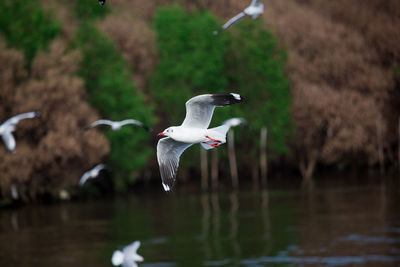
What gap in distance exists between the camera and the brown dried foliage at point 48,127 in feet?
157

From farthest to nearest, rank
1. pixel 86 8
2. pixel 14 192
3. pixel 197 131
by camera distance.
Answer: pixel 86 8, pixel 14 192, pixel 197 131

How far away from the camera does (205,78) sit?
6212cm

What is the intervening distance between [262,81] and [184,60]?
6461 mm

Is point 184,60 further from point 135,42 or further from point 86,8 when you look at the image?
point 86,8

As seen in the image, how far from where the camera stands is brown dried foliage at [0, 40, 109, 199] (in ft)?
157

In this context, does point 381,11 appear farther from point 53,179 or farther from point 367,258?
point 367,258

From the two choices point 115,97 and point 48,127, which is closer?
point 48,127

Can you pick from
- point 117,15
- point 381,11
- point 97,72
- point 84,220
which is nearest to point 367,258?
point 84,220

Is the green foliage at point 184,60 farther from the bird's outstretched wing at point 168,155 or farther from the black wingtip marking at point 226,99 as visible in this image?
the black wingtip marking at point 226,99

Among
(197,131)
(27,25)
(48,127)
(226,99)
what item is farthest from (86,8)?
(226,99)

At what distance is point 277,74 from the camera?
62.7 metres

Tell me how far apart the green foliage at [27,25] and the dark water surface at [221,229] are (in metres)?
11.6

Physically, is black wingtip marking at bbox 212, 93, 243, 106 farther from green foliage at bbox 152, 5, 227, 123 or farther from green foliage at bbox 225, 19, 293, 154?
green foliage at bbox 225, 19, 293, 154

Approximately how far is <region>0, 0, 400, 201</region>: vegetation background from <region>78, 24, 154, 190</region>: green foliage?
98 millimetres
